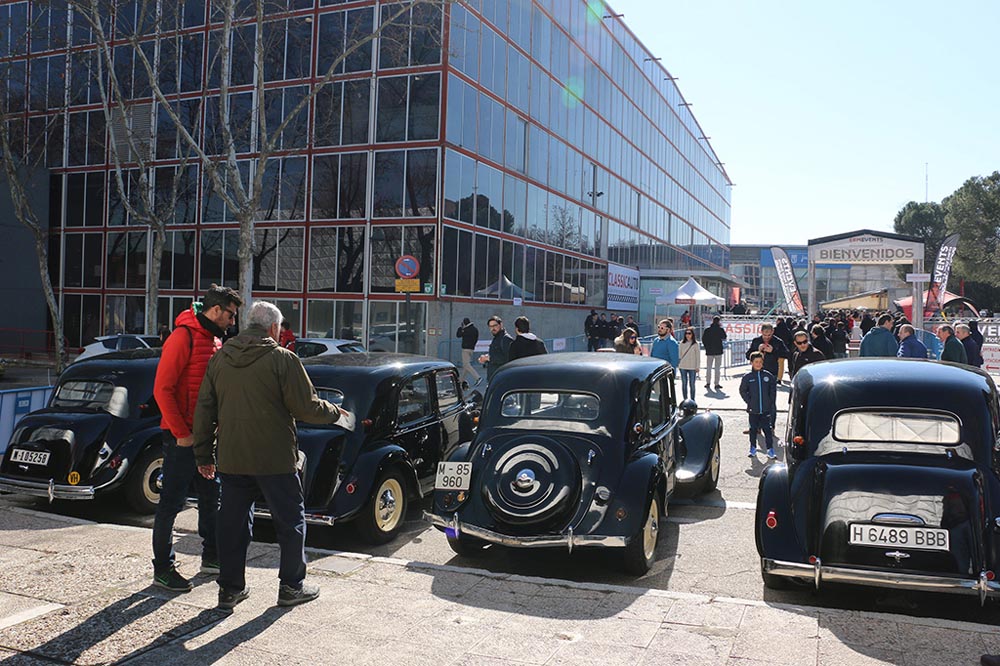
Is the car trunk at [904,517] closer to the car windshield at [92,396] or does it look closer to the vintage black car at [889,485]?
the vintage black car at [889,485]

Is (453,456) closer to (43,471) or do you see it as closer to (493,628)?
(493,628)

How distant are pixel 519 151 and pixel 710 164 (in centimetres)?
4334

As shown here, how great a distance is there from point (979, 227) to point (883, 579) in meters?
66.1

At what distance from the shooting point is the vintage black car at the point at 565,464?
5.67 meters

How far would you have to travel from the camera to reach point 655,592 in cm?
519

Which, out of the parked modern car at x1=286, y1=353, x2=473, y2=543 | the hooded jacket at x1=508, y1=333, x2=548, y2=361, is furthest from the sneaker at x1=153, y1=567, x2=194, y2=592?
the hooded jacket at x1=508, y1=333, x2=548, y2=361

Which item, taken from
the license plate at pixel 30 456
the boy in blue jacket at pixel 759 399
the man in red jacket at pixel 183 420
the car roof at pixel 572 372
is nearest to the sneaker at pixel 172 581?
the man in red jacket at pixel 183 420

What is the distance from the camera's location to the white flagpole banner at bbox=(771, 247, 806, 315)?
32.8 meters

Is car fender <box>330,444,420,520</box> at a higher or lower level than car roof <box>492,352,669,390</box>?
lower

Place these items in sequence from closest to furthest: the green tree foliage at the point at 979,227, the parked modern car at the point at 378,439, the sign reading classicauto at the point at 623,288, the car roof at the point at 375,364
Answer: the parked modern car at the point at 378,439 → the car roof at the point at 375,364 → the sign reading classicauto at the point at 623,288 → the green tree foliage at the point at 979,227

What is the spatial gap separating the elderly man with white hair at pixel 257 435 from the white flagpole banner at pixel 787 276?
97.3 ft

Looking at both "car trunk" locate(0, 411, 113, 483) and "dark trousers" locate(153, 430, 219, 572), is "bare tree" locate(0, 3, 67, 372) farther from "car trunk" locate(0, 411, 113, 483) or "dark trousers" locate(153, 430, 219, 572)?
"dark trousers" locate(153, 430, 219, 572)

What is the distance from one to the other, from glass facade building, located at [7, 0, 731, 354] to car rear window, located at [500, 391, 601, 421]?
50.0 feet

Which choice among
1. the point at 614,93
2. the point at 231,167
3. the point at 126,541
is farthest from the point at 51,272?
the point at 126,541
